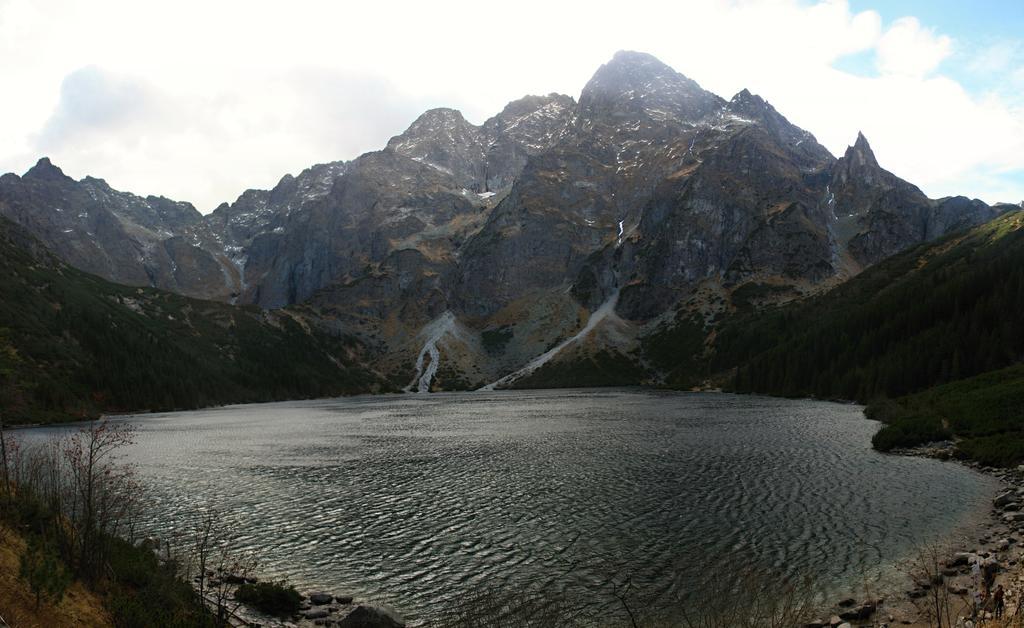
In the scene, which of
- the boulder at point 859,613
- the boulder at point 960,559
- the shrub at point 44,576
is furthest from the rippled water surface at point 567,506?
the shrub at point 44,576

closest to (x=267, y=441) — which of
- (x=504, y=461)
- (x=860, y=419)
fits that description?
(x=504, y=461)

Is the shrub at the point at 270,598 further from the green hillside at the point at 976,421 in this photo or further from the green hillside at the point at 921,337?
the green hillside at the point at 921,337

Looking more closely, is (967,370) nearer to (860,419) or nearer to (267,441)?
(860,419)

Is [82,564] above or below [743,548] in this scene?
above

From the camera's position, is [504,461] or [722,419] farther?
[722,419]

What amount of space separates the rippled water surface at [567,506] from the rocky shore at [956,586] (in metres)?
2.22

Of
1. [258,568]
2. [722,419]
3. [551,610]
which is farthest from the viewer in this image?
[722,419]

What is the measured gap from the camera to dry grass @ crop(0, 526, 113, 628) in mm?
17656

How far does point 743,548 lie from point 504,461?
126ft

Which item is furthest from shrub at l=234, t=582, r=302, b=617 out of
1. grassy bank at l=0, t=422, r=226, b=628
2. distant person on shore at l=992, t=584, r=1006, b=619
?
distant person on shore at l=992, t=584, r=1006, b=619

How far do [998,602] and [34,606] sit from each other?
3310 centimetres

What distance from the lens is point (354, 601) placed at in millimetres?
28562

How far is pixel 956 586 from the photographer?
2542 centimetres

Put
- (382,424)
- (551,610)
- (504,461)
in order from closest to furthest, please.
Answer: (551,610)
(504,461)
(382,424)
